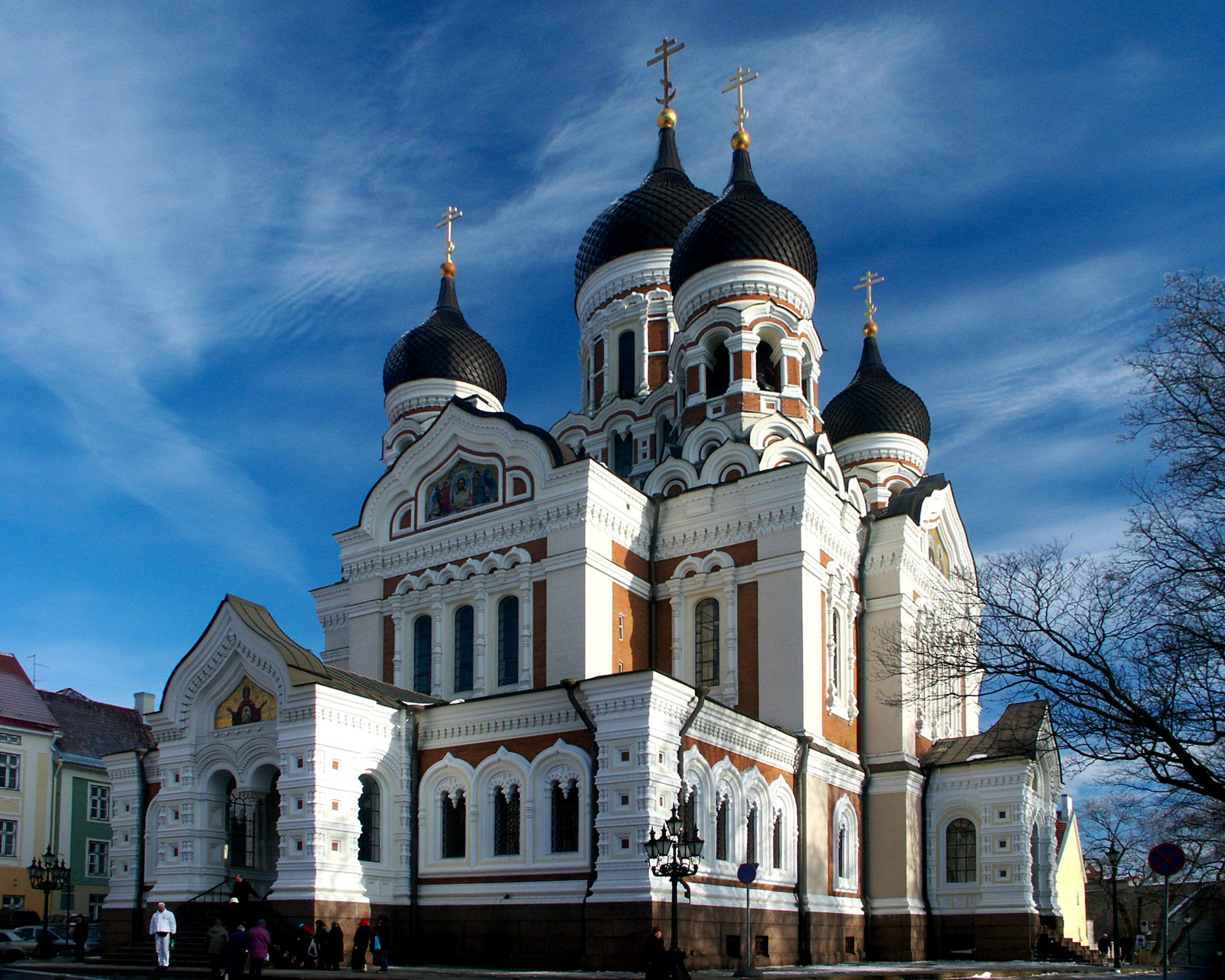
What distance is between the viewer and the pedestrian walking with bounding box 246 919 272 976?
13.2m

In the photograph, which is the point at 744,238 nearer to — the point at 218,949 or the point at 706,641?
the point at 706,641

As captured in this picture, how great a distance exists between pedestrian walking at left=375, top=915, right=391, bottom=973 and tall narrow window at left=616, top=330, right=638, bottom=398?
14734mm

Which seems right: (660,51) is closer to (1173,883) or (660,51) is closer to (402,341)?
(402,341)

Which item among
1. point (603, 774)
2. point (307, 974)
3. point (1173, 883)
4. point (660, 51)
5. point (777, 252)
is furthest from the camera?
point (1173, 883)

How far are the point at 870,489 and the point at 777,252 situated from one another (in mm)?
7422

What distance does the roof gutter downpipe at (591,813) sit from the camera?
16219mm

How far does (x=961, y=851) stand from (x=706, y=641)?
6.16 m

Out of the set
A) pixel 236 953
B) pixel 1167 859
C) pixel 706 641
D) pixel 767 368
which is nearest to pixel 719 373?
pixel 767 368

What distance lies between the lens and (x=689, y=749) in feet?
56.6

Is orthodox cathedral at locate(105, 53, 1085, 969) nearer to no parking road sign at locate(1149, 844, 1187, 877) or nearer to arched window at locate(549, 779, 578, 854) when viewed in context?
arched window at locate(549, 779, 578, 854)

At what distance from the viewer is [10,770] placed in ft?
104

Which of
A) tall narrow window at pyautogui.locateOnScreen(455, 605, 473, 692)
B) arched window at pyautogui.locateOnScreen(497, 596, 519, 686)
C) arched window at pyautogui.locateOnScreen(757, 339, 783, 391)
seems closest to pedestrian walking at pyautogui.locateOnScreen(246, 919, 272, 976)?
A: arched window at pyautogui.locateOnScreen(497, 596, 519, 686)

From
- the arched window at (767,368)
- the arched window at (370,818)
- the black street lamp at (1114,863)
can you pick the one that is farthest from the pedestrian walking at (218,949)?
the black street lamp at (1114,863)

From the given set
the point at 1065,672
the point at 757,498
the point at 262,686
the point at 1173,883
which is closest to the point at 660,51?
the point at 757,498
